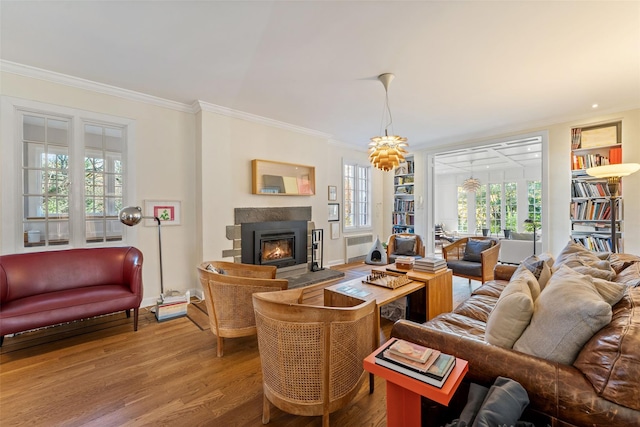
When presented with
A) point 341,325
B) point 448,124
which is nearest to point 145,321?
point 341,325

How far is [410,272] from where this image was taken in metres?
3.11

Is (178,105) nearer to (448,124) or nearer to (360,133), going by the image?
(360,133)

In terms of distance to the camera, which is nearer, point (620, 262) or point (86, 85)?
point (620, 262)

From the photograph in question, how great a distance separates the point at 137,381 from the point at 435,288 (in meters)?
2.73

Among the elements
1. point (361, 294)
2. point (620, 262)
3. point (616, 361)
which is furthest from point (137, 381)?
point (620, 262)

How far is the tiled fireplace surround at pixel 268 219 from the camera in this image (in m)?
4.18

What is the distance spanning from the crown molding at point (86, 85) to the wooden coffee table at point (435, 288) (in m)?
3.61

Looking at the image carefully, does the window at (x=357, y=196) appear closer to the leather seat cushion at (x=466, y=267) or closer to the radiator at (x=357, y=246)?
the radiator at (x=357, y=246)

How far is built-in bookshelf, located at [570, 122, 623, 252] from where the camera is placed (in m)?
4.01

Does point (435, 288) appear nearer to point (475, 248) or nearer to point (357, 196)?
point (475, 248)

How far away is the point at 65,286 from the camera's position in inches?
112

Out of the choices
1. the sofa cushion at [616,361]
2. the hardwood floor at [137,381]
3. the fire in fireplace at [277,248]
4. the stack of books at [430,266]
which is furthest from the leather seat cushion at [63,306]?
the sofa cushion at [616,361]

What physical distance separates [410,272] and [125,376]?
2777 millimetres

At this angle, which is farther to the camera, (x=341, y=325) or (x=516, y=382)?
(x=341, y=325)
